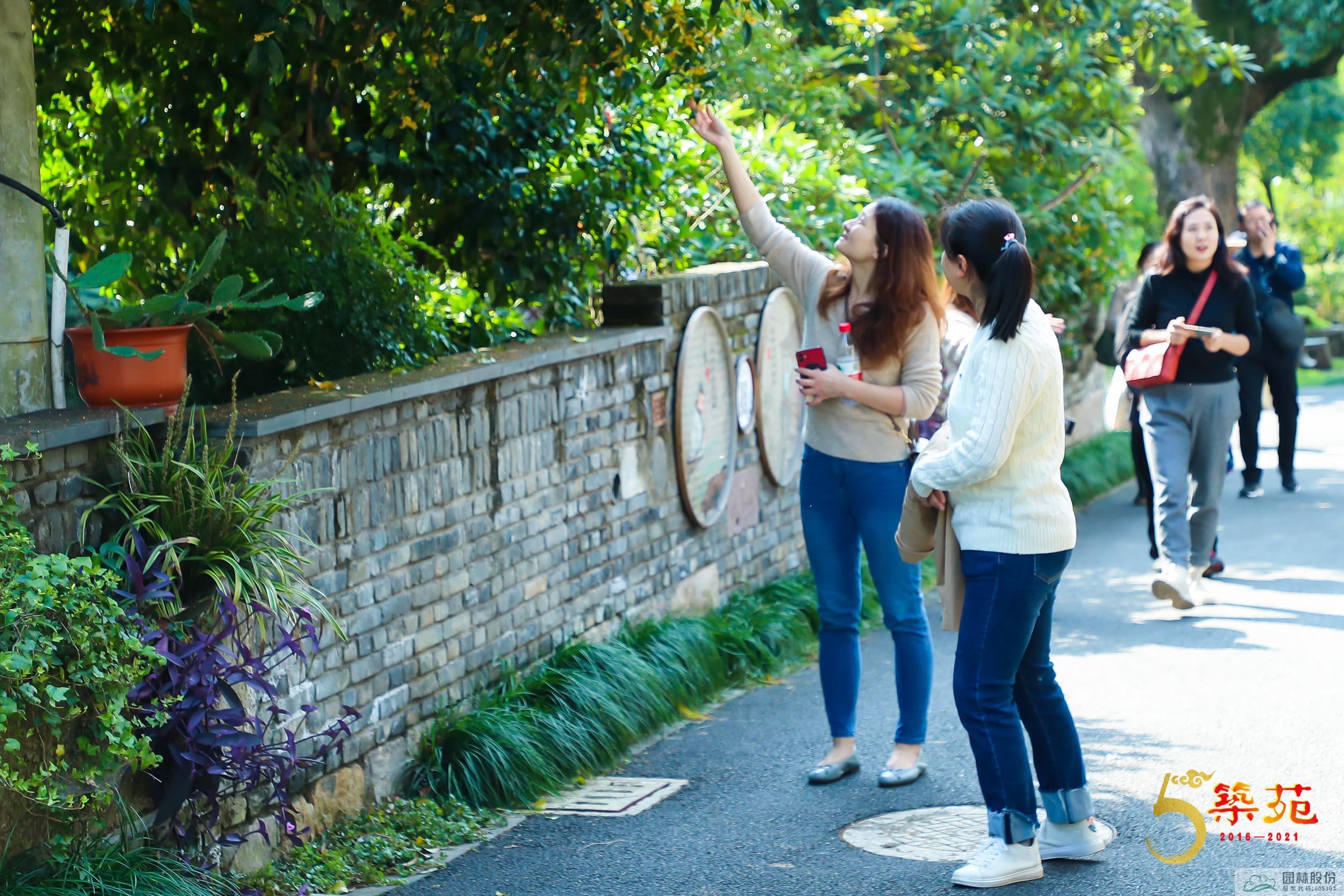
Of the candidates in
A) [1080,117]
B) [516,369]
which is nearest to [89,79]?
[516,369]

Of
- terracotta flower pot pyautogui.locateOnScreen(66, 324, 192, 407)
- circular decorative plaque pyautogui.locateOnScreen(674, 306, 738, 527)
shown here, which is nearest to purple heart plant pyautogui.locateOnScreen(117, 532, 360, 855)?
terracotta flower pot pyautogui.locateOnScreen(66, 324, 192, 407)

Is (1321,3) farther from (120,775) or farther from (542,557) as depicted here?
(120,775)

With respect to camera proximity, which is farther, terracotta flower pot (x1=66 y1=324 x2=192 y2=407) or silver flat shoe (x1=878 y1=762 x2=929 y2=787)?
silver flat shoe (x1=878 y1=762 x2=929 y2=787)

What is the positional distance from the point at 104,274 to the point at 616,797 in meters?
2.48

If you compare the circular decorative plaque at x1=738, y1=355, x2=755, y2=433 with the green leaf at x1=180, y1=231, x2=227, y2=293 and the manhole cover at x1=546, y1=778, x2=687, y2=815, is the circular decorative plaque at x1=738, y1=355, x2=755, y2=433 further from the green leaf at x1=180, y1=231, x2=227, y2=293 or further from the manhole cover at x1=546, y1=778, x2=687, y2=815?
the green leaf at x1=180, y1=231, x2=227, y2=293

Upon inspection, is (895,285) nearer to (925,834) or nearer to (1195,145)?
(925,834)

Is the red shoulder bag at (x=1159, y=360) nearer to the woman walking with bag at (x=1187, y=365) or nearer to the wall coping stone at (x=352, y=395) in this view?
the woman walking with bag at (x=1187, y=365)

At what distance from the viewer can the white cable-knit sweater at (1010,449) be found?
412 cm

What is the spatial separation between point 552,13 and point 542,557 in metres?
2.20

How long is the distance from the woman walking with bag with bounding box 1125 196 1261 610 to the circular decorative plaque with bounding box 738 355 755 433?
201 cm

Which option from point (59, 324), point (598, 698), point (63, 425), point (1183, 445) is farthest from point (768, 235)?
point (1183, 445)

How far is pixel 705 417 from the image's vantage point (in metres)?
7.73

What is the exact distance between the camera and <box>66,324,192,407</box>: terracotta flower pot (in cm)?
423

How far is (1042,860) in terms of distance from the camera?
4461 millimetres
